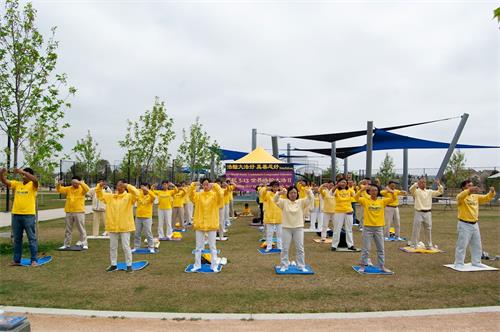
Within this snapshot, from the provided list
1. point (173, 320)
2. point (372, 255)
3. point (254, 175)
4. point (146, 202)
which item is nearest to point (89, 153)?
point (254, 175)

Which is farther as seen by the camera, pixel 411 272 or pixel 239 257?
pixel 239 257

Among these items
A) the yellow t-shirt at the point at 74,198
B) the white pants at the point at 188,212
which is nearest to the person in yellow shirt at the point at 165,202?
the yellow t-shirt at the point at 74,198

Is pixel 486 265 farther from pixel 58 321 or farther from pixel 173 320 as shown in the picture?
pixel 58 321

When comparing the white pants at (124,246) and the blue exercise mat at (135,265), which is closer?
the white pants at (124,246)

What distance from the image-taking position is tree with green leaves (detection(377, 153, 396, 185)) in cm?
3853

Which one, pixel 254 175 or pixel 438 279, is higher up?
pixel 254 175

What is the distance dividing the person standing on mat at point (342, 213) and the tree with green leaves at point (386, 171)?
28638 millimetres

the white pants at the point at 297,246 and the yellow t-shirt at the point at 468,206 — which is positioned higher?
the yellow t-shirt at the point at 468,206

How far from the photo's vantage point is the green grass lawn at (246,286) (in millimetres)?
5598

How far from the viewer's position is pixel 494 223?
1567 cm

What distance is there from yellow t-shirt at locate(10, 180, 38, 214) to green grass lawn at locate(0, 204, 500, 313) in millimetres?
1178

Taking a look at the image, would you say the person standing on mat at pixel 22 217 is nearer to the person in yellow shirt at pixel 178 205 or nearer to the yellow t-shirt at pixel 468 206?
the person in yellow shirt at pixel 178 205

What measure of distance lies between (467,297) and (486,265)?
2797 mm

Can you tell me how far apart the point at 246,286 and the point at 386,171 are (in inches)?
1431
